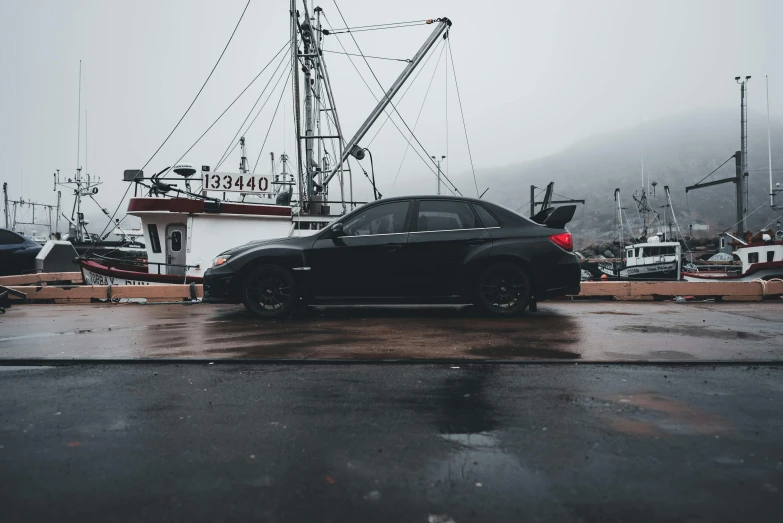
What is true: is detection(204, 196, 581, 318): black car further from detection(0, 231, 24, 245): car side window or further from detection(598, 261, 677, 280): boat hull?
detection(598, 261, 677, 280): boat hull

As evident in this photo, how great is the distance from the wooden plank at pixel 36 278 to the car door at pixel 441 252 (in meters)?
11.7

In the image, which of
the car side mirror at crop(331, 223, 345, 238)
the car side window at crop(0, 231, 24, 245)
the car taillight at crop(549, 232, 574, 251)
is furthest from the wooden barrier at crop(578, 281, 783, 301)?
the car side window at crop(0, 231, 24, 245)

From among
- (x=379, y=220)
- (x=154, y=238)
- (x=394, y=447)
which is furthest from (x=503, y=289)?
(x=154, y=238)

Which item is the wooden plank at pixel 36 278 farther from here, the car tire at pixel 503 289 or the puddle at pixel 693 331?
the puddle at pixel 693 331

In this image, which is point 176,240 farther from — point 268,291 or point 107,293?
point 268,291

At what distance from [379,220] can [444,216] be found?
85 centimetres

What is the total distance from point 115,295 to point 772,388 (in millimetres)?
11108

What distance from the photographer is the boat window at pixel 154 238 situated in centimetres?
1439

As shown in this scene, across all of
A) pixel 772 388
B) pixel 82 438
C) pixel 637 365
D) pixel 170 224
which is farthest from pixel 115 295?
pixel 772 388

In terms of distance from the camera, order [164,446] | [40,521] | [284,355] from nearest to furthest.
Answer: [40,521] → [164,446] → [284,355]

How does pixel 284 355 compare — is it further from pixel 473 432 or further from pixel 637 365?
pixel 637 365

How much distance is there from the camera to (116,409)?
119 inches

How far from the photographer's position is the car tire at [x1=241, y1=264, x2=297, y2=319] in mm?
7207

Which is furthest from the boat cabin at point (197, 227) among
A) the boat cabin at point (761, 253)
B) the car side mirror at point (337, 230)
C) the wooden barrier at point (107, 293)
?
the boat cabin at point (761, 253)
